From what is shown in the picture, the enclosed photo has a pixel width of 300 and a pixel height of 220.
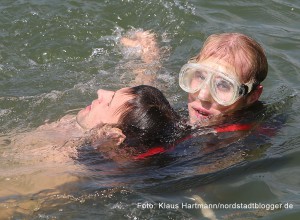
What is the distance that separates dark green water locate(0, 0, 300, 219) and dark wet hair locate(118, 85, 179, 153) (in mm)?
211

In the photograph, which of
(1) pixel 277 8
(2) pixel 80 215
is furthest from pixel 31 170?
(1) pixel 277 8

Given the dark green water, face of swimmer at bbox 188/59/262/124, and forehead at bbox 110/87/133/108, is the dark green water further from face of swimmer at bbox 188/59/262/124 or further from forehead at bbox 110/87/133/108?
forehead at bbox 110/87/133/108

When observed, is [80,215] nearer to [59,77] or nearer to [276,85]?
[59,77]

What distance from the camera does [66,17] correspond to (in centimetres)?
812

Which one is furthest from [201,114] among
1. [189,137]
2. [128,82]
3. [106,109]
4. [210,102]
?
[128,82]

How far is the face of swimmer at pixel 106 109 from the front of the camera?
4777 mm

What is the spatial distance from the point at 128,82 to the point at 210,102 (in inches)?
66.6

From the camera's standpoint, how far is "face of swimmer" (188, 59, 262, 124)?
5.09 m

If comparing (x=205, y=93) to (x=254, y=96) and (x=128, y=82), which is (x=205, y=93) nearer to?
(x=254, y=96)

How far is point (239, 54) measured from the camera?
16.8 ft

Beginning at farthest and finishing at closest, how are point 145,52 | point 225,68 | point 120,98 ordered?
1. point 145,52
2. point 225,68
3. point 120,98

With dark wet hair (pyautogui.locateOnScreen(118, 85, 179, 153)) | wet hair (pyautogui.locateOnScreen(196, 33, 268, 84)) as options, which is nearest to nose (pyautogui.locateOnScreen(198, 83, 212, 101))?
wet hair (pyautogui.locateOnScreen(196, 33, 268, 84))

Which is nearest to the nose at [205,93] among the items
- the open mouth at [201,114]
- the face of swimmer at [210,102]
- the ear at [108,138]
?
the face of swimmer at [210,102]

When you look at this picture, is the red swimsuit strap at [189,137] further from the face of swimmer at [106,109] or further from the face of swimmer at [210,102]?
the face of swimmer at [106,109]
